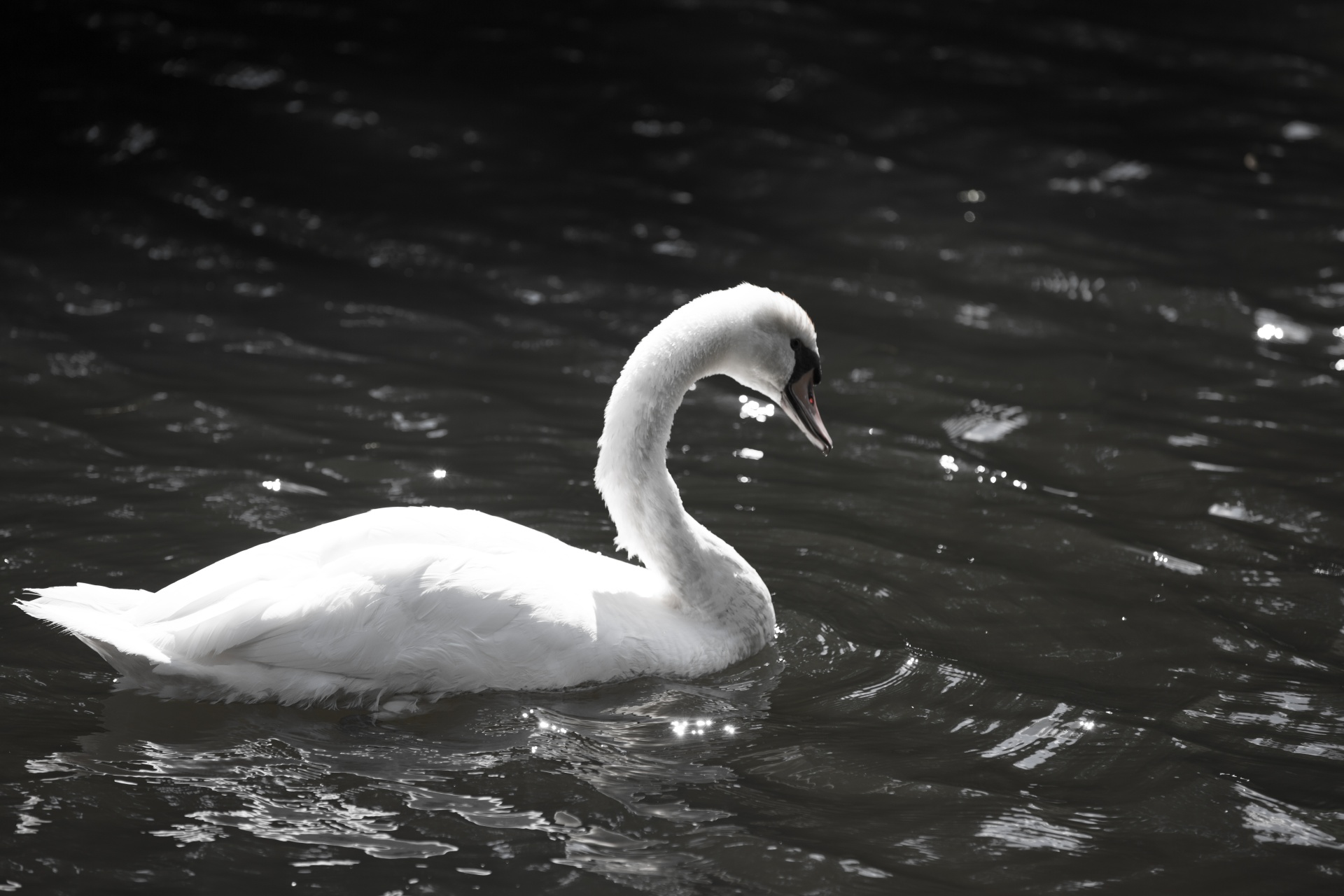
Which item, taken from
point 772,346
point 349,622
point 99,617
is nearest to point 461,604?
point 349,622

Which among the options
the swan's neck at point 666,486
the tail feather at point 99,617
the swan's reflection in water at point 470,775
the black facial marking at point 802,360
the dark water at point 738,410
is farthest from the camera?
the black facial marking at point 802,360

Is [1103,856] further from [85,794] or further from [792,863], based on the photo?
[85,794]

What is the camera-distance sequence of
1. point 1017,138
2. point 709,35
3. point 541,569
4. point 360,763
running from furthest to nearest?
point 709,35 < point 1017,138 < point 541,569 < point 360,763

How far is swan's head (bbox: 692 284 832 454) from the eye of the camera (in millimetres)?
5070

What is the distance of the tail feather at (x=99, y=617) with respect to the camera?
175 inches

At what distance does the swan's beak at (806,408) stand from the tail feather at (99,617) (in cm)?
227

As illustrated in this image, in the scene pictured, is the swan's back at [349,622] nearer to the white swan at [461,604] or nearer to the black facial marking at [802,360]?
the white swan at [461,604]

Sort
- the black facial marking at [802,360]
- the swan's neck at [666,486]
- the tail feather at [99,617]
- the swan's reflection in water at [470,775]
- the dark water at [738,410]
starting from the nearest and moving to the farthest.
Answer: the swan's reflection in water at [470,775], the dark water at [738,410], the tail feather at [99,617], the swan's neck at [666,486], the black facial marking at [802,360]

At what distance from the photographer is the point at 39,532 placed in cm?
569

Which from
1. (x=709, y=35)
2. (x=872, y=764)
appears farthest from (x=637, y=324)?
(x=709, y=35)

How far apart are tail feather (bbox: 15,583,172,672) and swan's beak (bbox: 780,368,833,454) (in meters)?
2.27

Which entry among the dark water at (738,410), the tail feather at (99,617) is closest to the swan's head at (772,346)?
the dark water at (738,410)

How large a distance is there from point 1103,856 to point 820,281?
16.6 feet

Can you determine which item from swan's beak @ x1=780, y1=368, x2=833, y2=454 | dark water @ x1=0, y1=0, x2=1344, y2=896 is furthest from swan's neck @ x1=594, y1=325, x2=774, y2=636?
swan's beak @ x1=780, y1=368, x2=833, y2=454
